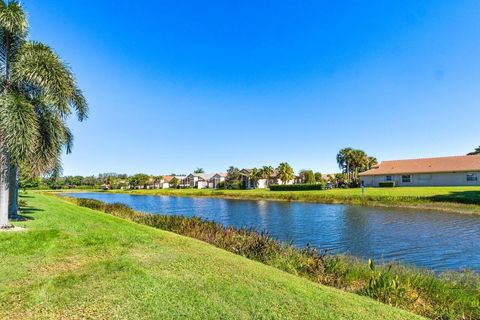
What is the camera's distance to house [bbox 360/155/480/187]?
4914 centimetres

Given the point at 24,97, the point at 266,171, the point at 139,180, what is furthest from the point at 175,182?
the point at 24,97

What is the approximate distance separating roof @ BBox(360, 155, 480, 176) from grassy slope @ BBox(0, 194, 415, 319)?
53.3 meters

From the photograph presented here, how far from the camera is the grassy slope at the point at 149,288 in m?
5.19

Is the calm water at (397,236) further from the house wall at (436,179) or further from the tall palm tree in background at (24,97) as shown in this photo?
the house wall at (436,179)

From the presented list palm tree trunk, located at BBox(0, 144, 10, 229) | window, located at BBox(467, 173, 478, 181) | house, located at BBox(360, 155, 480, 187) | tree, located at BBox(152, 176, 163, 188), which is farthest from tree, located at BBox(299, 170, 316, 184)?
tree, located at BBox(152, 176, 163, 188)

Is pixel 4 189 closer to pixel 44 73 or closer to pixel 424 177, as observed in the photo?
pixel 44 73

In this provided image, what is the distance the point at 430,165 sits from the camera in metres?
54.2

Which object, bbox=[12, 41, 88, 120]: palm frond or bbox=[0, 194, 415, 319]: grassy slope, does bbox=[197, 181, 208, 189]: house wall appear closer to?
bbox=[12, 41, 88, 120]: palm frond

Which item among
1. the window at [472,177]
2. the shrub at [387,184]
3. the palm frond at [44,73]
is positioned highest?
the palm frond at [44,73]

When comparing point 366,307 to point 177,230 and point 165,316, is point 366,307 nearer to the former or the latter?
point 165,316

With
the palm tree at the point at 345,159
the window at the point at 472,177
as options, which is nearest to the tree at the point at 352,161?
the palm tree at the point at 345,159

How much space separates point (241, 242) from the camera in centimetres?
1231

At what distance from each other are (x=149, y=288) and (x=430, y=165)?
58.9 metres

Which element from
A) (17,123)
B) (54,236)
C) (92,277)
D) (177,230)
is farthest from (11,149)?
(177,230)
